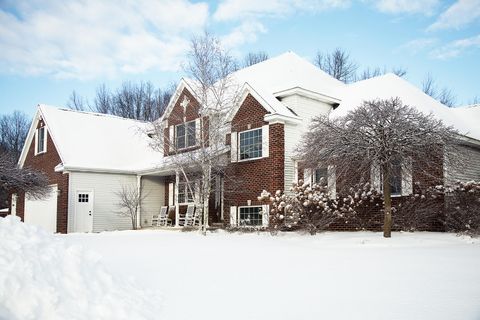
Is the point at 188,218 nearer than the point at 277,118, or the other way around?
the point at 277,118

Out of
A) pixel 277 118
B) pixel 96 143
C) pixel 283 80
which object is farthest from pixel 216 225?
pixel 96 143

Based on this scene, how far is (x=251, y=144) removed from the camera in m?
17.9

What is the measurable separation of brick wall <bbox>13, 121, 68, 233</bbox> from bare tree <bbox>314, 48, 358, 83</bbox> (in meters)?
25.1

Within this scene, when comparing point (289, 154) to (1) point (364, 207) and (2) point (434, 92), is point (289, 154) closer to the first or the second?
(1) point (364, 207)

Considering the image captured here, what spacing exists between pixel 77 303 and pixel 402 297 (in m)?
3.85

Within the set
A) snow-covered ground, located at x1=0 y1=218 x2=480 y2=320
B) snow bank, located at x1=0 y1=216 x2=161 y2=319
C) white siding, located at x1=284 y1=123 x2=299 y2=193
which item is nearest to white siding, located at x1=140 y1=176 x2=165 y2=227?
white siding, located at x1=284 y1=123 x2=299 y2=193

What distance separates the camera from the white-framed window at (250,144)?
17.6m

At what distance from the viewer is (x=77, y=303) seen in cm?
479

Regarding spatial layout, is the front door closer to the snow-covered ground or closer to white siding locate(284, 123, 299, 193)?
white siding locate(284, 123, 299, 193)

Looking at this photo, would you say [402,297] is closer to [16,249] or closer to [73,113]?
[16,249]

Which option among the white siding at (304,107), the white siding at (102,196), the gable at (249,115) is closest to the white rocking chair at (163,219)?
the white siding at (102,196)

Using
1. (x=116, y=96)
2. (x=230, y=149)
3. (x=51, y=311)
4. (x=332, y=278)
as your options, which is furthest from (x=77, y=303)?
(x=116, y=96)

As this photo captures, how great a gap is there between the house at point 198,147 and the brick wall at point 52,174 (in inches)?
2.2

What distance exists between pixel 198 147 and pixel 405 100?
26.6 ft
